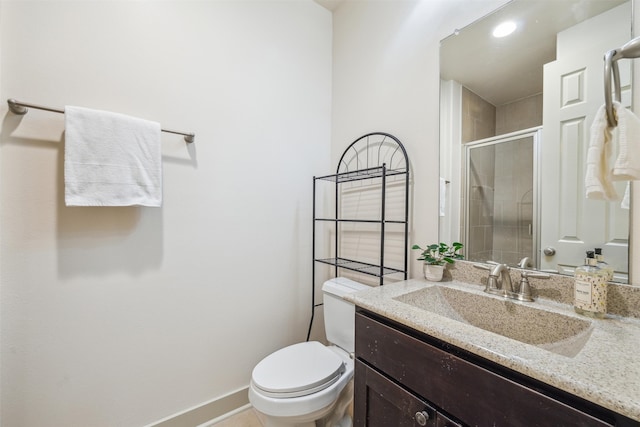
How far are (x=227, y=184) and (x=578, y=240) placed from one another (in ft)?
5.13

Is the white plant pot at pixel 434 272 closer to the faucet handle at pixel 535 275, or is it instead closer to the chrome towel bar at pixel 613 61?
the faucet handle at pixel 535 275

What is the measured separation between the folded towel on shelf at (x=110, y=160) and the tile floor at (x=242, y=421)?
4.13 feet

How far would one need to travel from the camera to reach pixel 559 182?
92cm

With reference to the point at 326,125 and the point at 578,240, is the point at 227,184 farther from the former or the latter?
the point at 578,240

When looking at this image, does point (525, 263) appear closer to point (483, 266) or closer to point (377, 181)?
point (483, 266)

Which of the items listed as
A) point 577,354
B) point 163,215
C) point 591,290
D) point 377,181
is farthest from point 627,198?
point 163,215

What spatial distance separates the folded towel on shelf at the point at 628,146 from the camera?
663mm

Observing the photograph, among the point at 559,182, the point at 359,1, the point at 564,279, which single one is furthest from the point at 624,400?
the point at 359,1

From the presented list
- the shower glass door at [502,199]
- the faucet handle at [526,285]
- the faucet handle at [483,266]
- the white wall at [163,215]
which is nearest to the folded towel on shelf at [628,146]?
the shower glass door at [502,199]

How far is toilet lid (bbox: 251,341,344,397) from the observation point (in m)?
1.10

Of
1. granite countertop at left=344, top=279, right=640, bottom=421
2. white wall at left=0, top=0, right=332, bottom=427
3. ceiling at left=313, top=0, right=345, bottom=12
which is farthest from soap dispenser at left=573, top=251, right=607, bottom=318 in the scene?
ceiling at left=313, top=0, right=345, bottom=12

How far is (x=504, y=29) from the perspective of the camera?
3.52 feet

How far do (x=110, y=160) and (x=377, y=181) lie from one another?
4.41ft

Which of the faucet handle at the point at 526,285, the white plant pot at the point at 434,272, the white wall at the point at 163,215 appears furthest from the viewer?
the white plant pot at the point at 434,272
